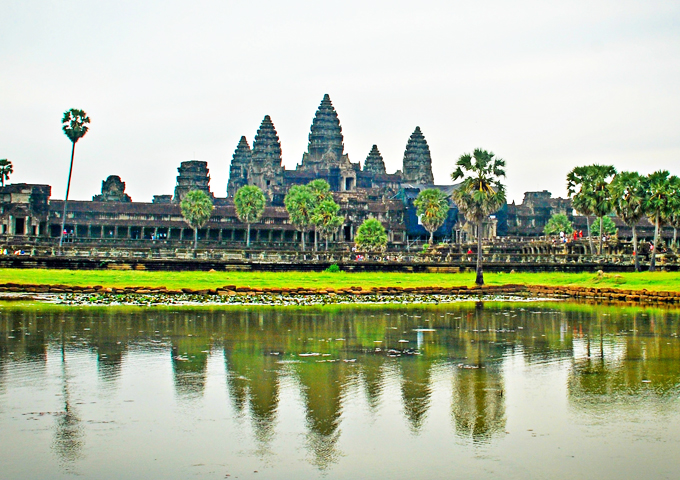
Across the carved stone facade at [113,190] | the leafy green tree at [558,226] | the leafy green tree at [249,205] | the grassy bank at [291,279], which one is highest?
the carved stone facade at [113,190]

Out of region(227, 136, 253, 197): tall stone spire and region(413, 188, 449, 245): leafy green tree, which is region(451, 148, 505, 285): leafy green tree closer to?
region(413, 188, 449, 245): leafy green tree

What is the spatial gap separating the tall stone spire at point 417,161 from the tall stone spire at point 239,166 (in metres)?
30.6

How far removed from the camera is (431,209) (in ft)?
380

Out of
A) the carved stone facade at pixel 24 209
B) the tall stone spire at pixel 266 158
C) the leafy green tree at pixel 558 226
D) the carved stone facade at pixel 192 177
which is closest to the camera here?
the carved stone facade at pixel 24 209

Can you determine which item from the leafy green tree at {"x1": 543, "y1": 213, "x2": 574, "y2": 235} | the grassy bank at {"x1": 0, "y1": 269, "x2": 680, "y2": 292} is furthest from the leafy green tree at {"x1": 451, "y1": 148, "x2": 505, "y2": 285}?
the leafy green tree at {"x1": 543, "y1": 213, "x2": 574, "y2": 235}

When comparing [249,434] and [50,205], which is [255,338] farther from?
[50,205]

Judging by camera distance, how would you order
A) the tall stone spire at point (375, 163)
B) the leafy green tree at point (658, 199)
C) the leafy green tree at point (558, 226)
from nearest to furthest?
1. the leafy green tree at point (658, 199)
2. the leafy green tree at point (558, 226)
3. the tall stone spire at point (375, 163)

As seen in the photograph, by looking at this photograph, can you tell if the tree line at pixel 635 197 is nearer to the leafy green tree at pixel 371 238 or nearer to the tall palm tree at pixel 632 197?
the tall palm tree at pixel 632 197

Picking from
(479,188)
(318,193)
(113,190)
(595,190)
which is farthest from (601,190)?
(113,190)

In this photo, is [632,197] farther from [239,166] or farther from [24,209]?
[239,166]

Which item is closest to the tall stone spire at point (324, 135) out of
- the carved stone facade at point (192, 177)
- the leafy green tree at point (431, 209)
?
the carved stone facade at point (192, 177)

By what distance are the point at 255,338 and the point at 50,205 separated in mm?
98784

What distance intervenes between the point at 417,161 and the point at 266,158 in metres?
31.9

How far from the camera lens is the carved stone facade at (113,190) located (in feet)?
477
